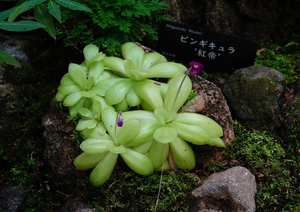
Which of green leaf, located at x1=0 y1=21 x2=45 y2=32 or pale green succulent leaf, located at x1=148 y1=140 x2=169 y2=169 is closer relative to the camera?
green leaf, located at x1=0 y1=21 x2=45 y2=32

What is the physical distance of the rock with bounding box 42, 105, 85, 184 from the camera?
7.03 ft

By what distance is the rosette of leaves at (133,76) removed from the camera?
212 centimetres

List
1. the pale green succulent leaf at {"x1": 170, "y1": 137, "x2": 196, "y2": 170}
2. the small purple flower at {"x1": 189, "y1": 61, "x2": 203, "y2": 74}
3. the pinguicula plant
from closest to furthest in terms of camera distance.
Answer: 1. the pinguicula plant
2. the pale green succulent leaf at {"x1": 170, "y1": 137, "x2": 196, "y2": 170}
3. the small purple flower at {"x1": 189, "y1": 61, "x2": 203, "y2": 74}

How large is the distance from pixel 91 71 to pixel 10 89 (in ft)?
3.60

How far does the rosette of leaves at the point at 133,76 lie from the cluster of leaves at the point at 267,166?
2.71 ft

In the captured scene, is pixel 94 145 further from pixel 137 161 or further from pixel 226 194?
pixel 226 194

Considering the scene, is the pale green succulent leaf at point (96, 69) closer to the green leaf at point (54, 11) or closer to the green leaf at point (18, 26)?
the green leaf at point (54, 11)

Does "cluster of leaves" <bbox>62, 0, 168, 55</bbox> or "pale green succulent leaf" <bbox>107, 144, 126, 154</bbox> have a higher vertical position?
"cluster of leaves" <bbox>62, 0, 168, 55</bbox>

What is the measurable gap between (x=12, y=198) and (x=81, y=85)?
44.2 inches

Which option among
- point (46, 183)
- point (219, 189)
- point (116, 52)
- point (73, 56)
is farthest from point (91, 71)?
point (219, 189)

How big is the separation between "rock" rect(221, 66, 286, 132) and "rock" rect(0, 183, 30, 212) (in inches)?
82.2

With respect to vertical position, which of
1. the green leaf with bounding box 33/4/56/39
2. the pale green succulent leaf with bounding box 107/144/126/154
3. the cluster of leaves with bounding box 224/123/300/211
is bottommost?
the cluster of leaves with bounding box 224/123/300/211

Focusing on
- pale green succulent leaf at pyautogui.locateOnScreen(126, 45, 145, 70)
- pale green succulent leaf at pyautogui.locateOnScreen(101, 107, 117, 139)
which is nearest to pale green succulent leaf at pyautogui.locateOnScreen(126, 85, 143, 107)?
pale green succulent leaf at pyautogui.locateOnScreen(101, 107, 117, 139)

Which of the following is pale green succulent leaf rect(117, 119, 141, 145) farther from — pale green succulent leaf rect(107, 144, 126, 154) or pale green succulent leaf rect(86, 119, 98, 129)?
pale green succulent leaf rect(86, 119, 98, 129)
